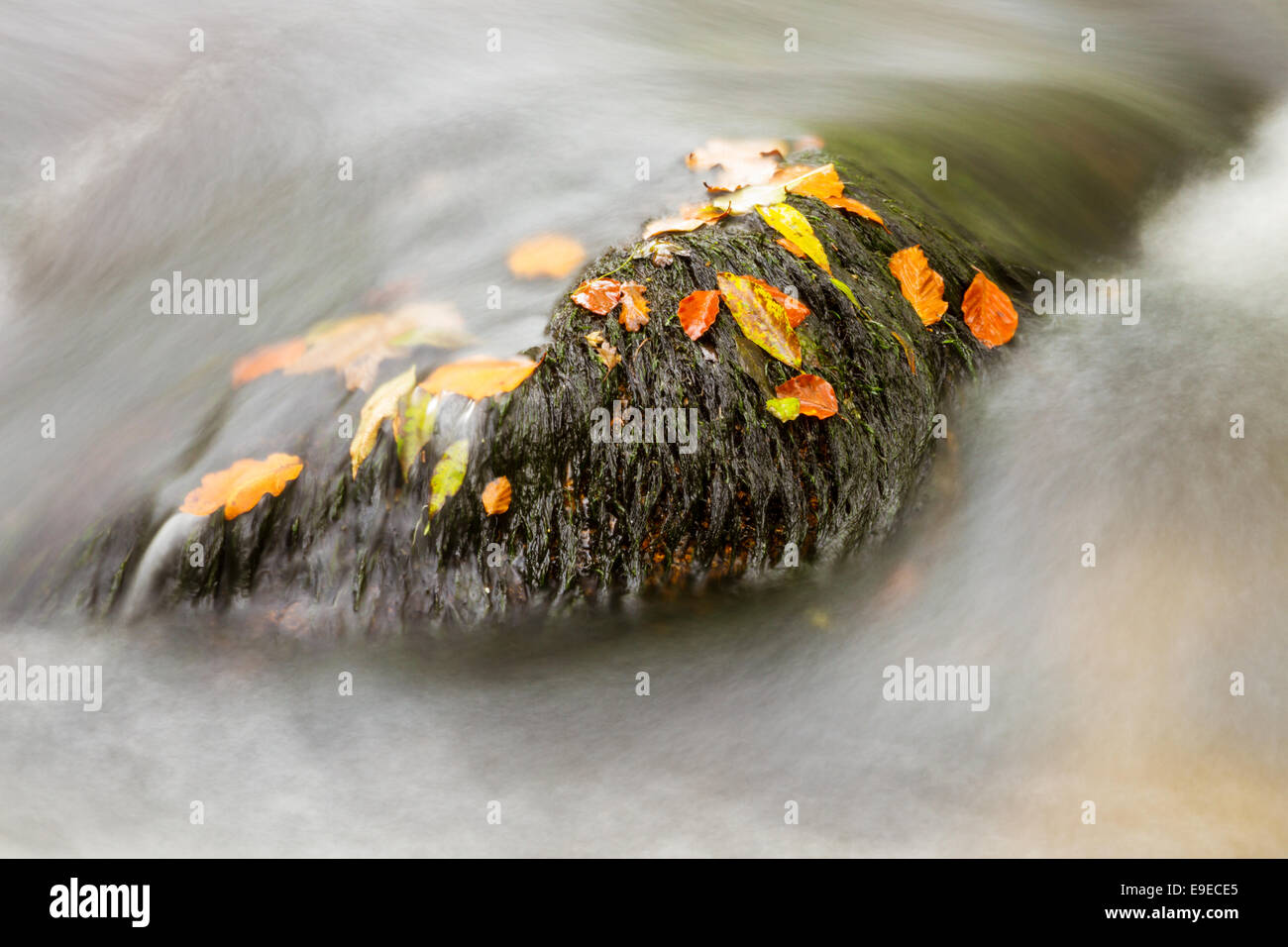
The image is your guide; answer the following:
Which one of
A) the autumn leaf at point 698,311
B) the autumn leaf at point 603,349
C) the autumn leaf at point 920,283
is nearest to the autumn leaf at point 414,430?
the autumn leaf at point 603,349

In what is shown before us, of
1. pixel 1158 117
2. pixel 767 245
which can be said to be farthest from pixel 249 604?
pixel 1158 117

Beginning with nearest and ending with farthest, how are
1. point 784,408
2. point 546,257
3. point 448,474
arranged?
point 448,474 < point 784,408 < point 546,257

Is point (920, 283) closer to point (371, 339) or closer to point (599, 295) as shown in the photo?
point (599, 295)

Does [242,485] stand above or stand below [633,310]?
below

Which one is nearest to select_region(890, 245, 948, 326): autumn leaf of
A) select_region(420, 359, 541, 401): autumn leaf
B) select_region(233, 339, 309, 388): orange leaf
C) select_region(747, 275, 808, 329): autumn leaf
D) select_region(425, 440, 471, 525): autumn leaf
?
select_region(747, 275, 808, 329): autumn leaf

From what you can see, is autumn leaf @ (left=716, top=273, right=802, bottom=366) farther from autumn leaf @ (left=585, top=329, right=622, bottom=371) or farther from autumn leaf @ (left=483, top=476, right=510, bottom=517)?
autumn leaf @ (left=483, top=476, right=510, bottom=517)

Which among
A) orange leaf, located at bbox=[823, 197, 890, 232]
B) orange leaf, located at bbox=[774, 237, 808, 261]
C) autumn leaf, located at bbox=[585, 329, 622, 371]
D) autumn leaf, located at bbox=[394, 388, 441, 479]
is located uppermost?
orange leaf, located at bbox=[823, 197, 890, 232]

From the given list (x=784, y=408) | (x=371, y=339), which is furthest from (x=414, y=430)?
(x=784, y=408)
